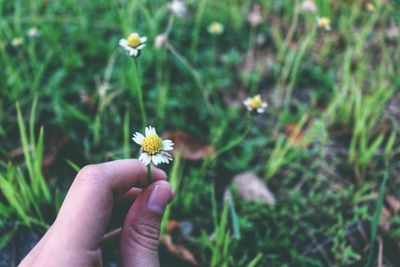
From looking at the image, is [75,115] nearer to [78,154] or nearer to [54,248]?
[78,154]

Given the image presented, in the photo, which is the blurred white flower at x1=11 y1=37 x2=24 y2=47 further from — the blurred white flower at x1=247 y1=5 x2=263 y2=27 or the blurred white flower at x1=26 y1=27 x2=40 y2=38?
the blurred white flower at x1=247 y1=5 x2=263 y2=27

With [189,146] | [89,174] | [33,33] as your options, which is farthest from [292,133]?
[33,33]

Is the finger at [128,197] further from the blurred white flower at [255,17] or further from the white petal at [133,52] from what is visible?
the blurred white flower at [255,17]

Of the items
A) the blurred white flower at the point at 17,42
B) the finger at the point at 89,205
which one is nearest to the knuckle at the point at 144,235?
the finger at the point at 89,205

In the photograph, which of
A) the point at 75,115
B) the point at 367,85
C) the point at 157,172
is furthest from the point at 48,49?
the point at 367,85

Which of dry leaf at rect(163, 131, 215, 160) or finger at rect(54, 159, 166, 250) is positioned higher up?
finger at rect(54, 159, 166, 250)

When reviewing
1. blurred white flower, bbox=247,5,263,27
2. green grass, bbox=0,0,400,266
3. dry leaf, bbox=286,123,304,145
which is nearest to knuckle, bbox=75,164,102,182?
green grass, bbox=0,0,400,266
